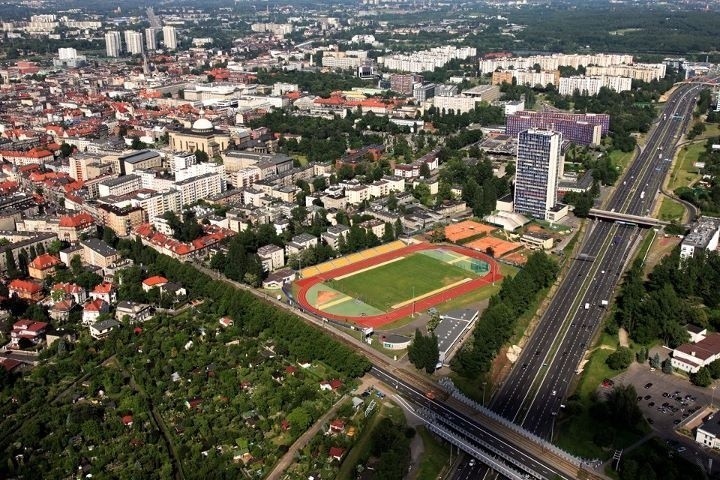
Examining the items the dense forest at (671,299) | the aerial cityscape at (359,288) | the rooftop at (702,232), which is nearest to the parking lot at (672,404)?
the aerial cityscape at (359,288)

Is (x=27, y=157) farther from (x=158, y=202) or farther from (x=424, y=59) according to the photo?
(x=424, y=59)

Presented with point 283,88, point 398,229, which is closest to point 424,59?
point 283,88

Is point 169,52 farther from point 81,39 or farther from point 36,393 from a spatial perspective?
point 36,393

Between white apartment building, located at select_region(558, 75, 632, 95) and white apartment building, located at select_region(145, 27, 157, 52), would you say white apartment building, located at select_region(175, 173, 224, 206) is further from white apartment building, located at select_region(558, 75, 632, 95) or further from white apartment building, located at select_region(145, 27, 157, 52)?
white apartment building, located at select_region(145, 27, 157, 52)

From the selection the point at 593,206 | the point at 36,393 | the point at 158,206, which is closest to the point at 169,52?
the point at 158,206

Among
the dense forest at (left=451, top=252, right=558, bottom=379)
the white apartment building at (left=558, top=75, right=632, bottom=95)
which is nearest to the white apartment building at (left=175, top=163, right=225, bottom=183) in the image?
the dense forest at (left=451, top=252, right=558, bottom=379)
